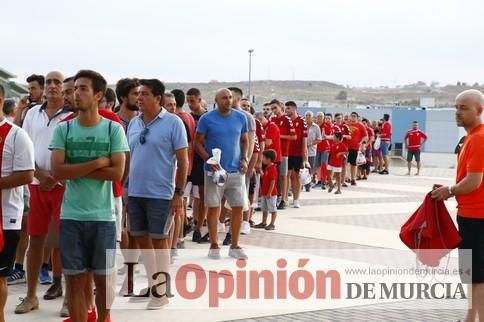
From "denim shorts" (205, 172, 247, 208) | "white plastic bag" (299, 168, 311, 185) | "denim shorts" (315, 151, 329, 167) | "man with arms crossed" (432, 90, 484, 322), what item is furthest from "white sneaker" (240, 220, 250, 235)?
"denim shorts" (315, 151, 329, 167)

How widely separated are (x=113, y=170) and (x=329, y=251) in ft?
19.2

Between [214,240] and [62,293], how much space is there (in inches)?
106

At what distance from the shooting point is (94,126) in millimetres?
6242

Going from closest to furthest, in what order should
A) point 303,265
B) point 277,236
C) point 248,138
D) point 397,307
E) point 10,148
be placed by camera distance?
1. point 10,148
2. point 397,307
3. point 303,265
4. point 248,138
5. point 277,236

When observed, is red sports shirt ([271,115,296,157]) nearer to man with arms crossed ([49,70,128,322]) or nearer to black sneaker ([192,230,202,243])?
black sneaker ([192,230,202,243])

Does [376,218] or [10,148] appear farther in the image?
[376,218]

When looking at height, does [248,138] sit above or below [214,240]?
above

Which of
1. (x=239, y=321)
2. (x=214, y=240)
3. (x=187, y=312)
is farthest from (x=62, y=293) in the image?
(x=214, y=240)

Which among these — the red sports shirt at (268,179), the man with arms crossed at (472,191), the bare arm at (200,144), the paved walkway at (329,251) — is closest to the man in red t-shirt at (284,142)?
the paved walkway at (329,251)

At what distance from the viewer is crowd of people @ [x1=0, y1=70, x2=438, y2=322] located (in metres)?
6.20

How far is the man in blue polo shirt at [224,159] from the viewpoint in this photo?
10.7 m

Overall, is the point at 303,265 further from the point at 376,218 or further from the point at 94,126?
the point at 376,218

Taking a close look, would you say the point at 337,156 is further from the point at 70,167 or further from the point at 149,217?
the point at 70,167

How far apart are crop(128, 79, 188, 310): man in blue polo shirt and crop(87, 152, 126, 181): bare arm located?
1.70 m
